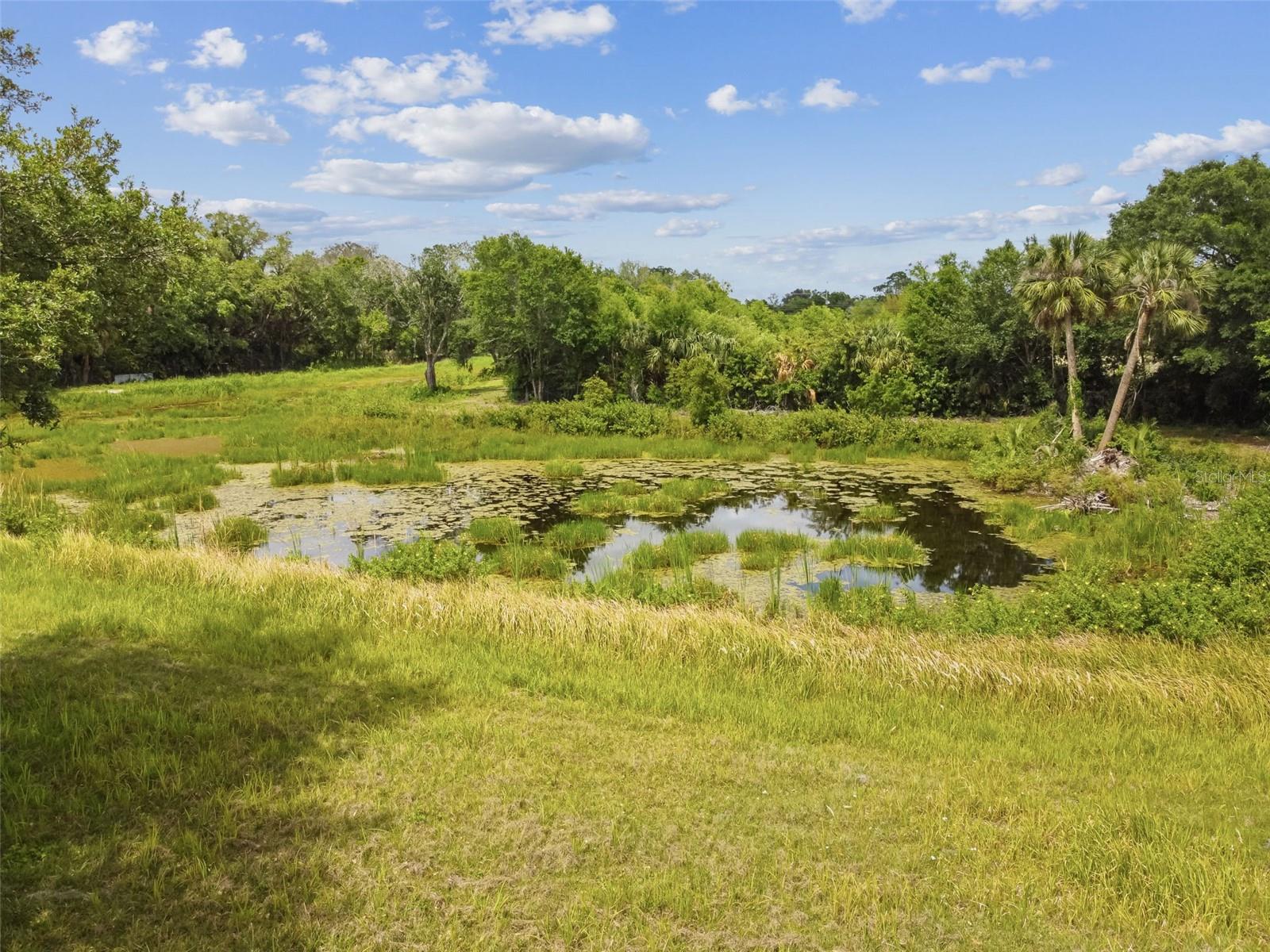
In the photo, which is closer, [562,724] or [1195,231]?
[562,724]

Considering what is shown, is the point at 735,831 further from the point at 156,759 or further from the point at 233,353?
the point at 233,353

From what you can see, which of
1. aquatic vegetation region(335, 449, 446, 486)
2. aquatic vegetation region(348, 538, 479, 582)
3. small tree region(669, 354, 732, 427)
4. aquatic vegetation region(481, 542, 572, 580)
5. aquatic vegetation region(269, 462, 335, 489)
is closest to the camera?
aquatic vegetation region(348, 538, 479, 582)

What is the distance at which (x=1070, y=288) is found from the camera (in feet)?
83.1

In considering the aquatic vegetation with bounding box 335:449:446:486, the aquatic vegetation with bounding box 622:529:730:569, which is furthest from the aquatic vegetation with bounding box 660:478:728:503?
the aquatic vegetation with bounding box 335:449:446:486

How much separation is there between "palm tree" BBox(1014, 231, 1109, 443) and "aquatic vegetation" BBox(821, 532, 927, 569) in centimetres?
→ 1192

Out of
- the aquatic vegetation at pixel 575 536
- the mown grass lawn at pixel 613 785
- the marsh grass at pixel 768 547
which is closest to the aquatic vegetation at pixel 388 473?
the aquatic vegetation at pixel 575 536

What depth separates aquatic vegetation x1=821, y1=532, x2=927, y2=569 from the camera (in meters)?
16.1

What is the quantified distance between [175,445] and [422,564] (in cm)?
2184

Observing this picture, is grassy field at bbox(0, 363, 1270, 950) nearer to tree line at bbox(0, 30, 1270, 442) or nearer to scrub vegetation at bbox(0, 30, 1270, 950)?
scrub vegetation at bbox(0, 30, 1270, 950)

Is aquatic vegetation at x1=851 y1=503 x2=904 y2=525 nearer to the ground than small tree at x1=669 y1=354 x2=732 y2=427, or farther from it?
nearer to the ground

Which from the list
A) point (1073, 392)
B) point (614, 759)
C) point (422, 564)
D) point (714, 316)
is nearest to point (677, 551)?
point (422, 564)

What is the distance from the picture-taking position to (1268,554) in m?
11.7

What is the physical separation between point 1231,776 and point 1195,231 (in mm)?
28461

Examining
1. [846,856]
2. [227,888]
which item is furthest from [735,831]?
[227,888]
